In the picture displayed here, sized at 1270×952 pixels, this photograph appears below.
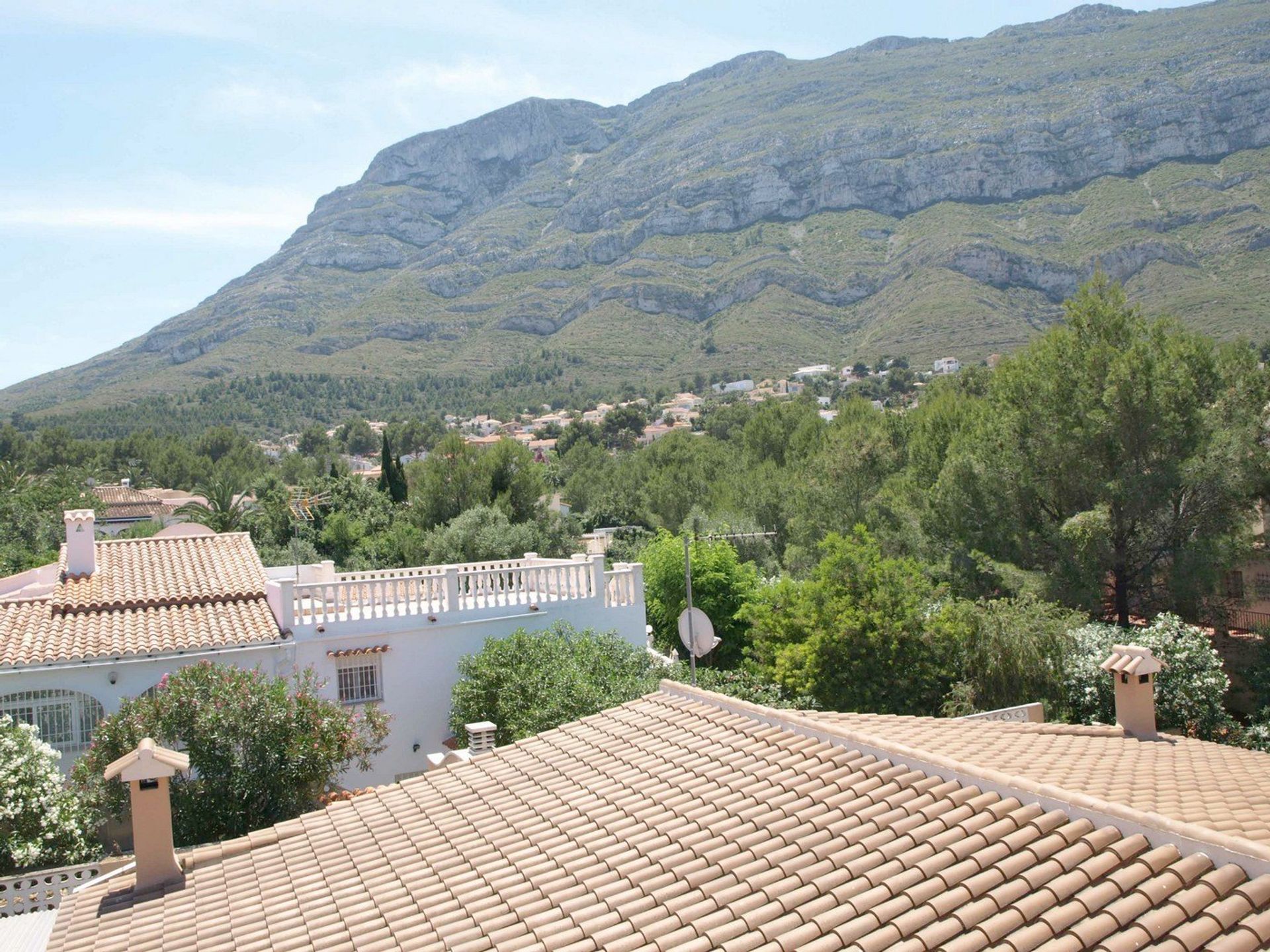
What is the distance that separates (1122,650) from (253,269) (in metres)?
183

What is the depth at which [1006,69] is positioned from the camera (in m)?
148

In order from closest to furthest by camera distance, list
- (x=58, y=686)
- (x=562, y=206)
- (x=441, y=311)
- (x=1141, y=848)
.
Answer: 1. (x=1141, y=848)
2. (x=58, y=686)
3. (x=441, y=311)
4. (x=562, y=206)

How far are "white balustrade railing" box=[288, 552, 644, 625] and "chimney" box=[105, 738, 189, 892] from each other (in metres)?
6.37

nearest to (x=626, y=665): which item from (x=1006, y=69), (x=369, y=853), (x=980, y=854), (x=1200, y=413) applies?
(x=369, y=853)

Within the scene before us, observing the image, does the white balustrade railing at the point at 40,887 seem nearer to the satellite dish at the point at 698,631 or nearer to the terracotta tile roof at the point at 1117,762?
the terracotta tile roof at the point at 1117,762

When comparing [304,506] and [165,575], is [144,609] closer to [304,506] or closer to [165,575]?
[165,575]

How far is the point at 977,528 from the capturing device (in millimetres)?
21062

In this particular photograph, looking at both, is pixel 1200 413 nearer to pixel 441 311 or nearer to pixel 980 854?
pixel 980 854

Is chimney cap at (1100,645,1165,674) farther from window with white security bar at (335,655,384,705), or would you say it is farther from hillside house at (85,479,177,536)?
hillside house at (85,479,177,536)

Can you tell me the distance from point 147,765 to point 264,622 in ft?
21.7

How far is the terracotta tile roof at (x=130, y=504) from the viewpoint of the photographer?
51.4 metres

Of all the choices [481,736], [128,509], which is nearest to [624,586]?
[481,736]

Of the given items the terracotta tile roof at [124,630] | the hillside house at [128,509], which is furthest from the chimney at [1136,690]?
the hillside house at [128,509]

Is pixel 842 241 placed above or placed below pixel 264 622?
above
